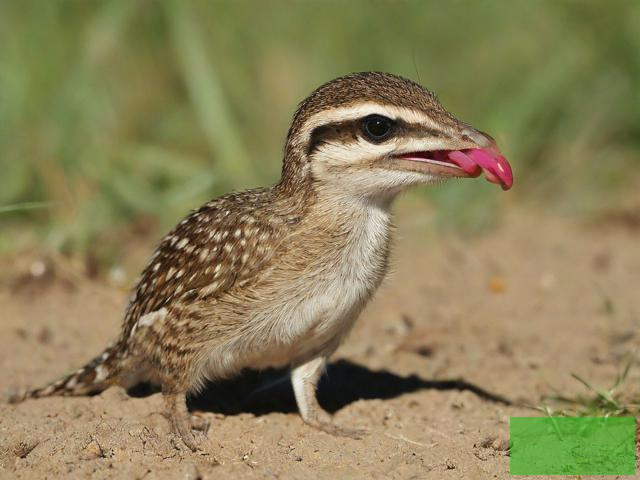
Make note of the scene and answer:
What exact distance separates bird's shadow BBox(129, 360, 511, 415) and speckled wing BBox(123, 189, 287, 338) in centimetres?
69

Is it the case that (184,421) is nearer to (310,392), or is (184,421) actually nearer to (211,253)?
(310,392)

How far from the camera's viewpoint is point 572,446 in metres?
4.71

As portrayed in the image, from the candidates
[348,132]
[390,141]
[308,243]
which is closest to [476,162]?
[390,141]

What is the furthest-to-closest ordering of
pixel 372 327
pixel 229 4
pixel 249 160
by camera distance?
pixel 229 4, pixel 249 160, pixel 372 327

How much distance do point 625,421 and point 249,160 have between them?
4.52 meters

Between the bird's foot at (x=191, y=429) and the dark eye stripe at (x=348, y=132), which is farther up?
the dark eye stripe at (x=348, y=132)

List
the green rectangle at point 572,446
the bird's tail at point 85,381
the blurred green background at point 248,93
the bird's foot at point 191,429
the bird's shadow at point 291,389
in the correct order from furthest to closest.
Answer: the blurred green background at point 248,93 → the bird's shadow at point 291,389 → the bird's tail at point 85,381 → the bird's foot at point 191,429 → the green rectangle at point 572,446

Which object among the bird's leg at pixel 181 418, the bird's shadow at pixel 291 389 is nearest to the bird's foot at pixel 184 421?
the bird's leg at pixel 181 418

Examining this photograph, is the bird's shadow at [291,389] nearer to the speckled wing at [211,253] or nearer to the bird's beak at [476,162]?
the speckled wing at [211,253]

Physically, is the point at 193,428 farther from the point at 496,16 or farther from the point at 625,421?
the point at 496,16

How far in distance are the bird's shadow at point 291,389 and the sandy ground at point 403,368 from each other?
1 centimetres

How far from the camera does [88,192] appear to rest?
7793 mm

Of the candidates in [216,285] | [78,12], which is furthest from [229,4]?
[216,285]

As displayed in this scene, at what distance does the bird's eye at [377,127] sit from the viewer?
15.0 ft
